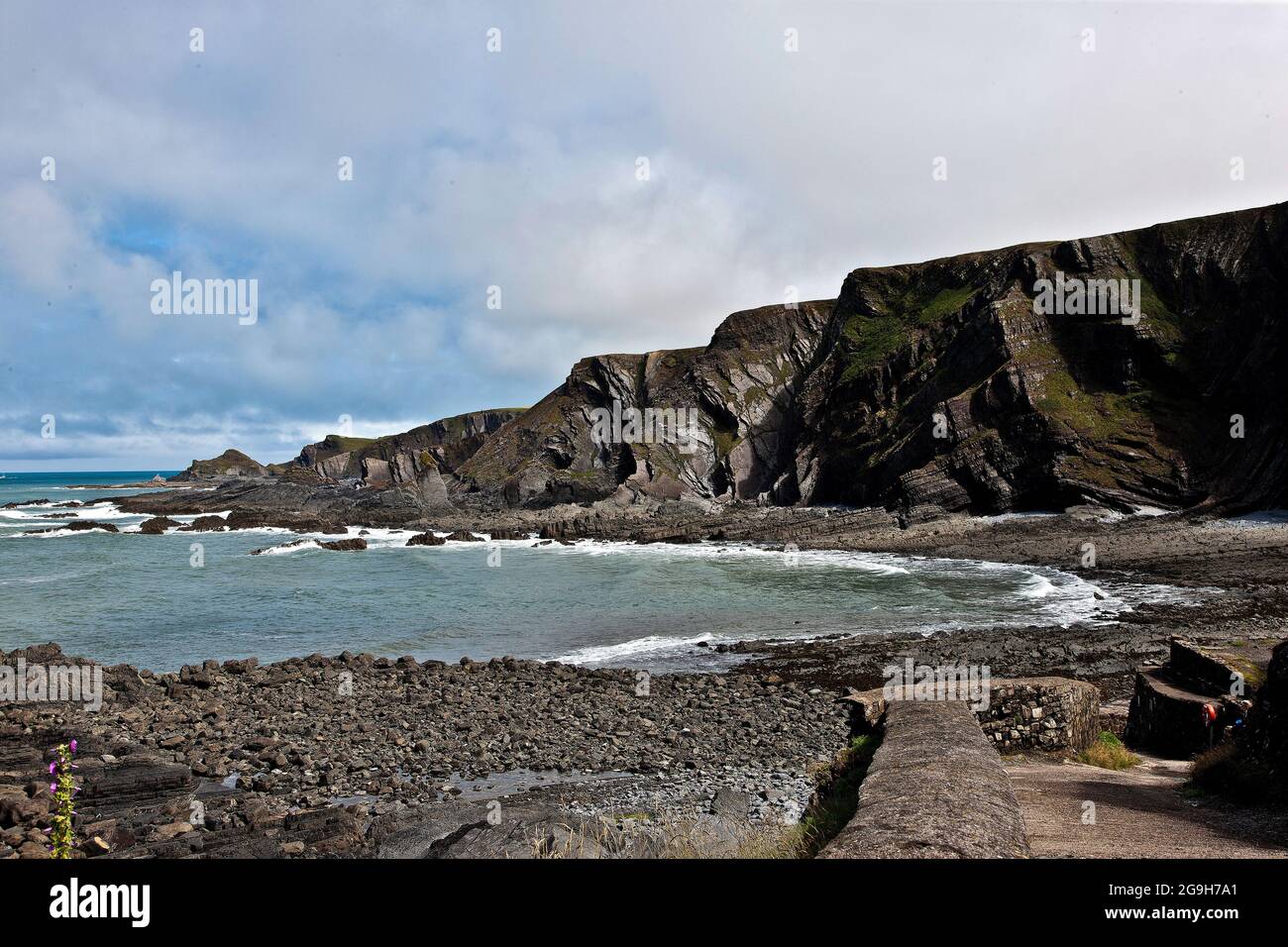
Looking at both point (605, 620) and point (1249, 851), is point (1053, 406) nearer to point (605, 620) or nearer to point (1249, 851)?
point (605, 620)

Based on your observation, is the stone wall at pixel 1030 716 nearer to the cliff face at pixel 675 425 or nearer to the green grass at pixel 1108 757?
the green grass at pixel 1108 757

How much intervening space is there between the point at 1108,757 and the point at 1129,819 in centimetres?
290

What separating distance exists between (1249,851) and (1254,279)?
66964 millimetres

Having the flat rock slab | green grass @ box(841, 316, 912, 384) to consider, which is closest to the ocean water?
the flat rock slab

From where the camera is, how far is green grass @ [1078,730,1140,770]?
28.8ft

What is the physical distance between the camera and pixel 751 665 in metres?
22.3

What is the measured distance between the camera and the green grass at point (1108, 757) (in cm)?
878

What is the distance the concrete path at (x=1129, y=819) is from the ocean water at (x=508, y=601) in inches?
597

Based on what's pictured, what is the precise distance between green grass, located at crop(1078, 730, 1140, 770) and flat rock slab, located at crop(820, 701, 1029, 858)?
115 inches

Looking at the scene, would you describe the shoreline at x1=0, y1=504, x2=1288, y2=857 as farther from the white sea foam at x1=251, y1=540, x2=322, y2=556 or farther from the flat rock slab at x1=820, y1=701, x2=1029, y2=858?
the white sea foam at x1=251, y1=540, x2=322, y2=556

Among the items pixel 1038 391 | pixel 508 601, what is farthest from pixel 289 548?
pixel 1038 391

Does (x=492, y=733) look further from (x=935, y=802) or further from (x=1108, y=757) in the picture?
(x=935, y=802)

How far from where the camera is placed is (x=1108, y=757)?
8938mm
